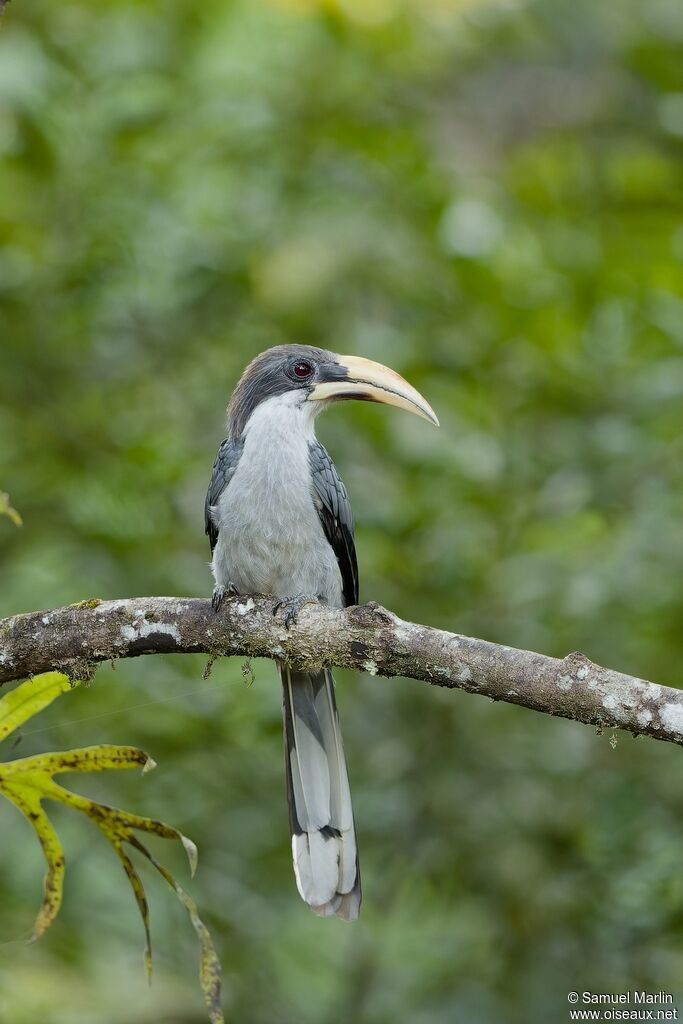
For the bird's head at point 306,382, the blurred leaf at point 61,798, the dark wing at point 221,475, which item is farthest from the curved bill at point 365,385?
the blurred leaf at point 61,798

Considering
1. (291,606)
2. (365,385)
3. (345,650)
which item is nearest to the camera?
(345,650)

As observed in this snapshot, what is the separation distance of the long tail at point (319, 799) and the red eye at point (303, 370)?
1.16 metres

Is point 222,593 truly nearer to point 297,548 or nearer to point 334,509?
point 297,548

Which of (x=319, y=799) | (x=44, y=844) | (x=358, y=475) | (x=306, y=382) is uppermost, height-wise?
(x=358, y=475)

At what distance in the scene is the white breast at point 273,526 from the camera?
165 inches

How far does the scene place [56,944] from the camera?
448 cm

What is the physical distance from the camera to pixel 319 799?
13.5 feet

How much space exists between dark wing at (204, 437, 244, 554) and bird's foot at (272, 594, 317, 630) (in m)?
0.68

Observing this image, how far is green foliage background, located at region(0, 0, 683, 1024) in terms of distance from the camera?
4.50 m

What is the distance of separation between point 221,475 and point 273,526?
352 mm

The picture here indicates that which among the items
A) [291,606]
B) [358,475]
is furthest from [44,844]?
[358,475]

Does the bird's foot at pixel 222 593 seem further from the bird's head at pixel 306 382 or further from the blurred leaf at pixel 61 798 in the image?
the bird's head at pixel 306 382

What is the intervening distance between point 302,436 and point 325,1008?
2.53 m

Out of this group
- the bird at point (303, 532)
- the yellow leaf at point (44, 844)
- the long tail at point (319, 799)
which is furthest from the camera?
the bird at point (303, 532)
